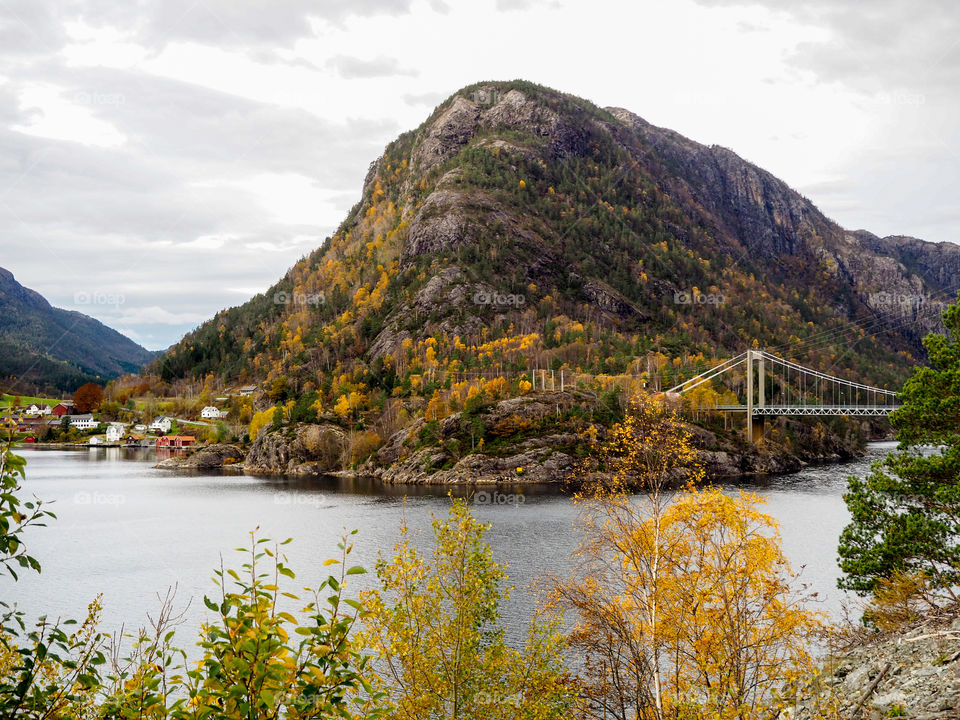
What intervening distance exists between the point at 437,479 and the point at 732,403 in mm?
66453

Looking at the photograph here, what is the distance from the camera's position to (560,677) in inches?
765

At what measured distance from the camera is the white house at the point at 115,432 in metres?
170

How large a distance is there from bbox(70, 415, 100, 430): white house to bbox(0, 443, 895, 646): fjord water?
294 feet

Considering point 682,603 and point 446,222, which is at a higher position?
point 446,222

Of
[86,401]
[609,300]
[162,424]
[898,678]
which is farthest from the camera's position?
[86,401]

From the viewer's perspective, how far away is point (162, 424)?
559 ft

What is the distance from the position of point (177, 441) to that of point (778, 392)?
131m

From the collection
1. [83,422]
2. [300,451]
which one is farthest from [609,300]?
[83,422]

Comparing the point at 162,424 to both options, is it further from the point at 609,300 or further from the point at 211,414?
the point at 609,300

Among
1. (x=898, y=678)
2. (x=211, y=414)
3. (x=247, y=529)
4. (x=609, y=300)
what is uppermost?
(x=609, y=300)

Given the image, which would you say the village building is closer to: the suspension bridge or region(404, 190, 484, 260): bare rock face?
region(404, 190, 484, 260): bare rock face

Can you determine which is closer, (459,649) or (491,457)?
(459,649)

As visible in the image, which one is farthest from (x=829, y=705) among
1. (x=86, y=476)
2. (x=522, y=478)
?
(x=86, y=476)

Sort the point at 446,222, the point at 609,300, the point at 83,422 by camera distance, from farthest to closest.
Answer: the point at 83,422, the point at 609,300, the point at 446,222
